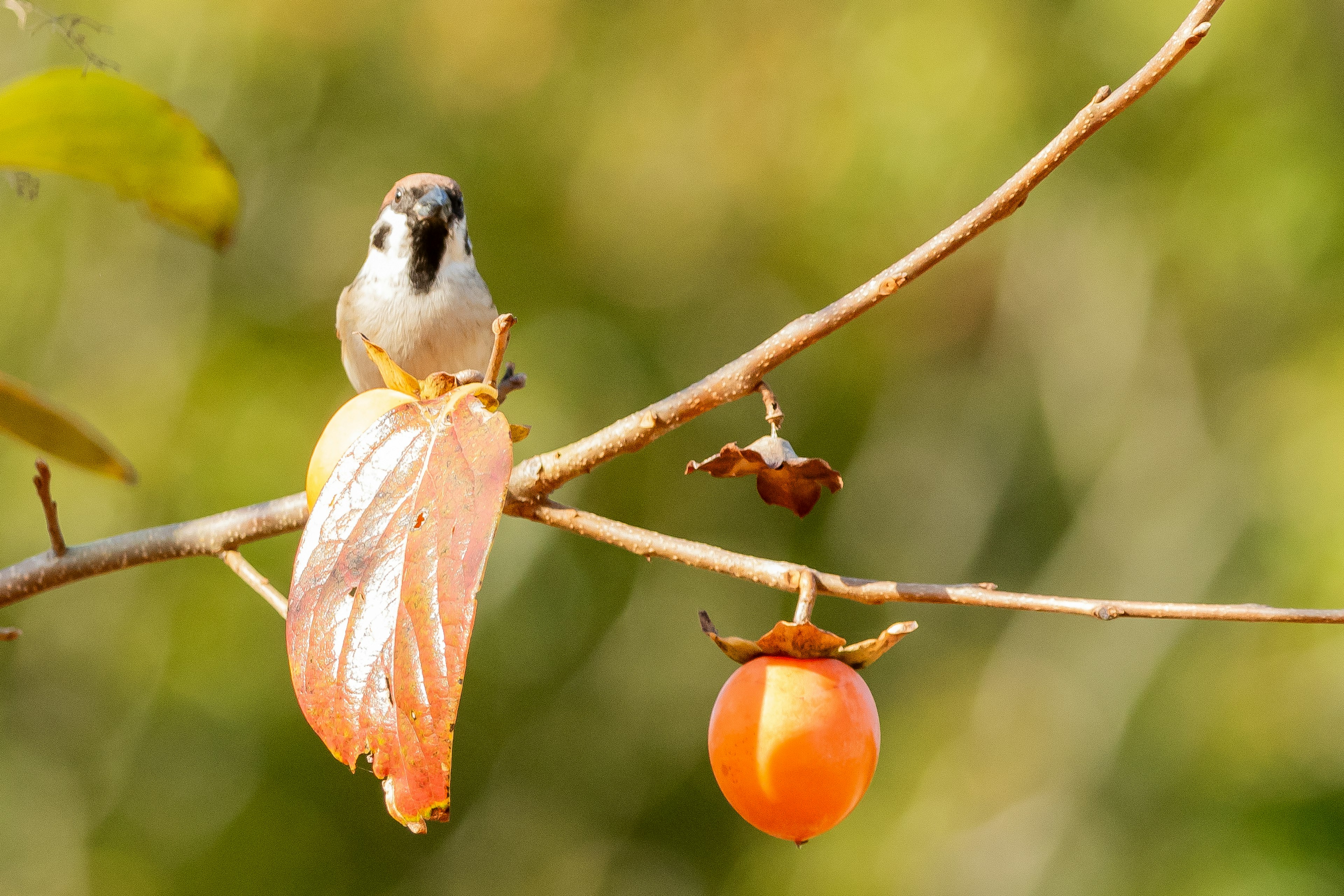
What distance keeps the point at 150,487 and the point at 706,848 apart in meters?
3.28

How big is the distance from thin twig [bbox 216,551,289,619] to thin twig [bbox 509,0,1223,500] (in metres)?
0.29

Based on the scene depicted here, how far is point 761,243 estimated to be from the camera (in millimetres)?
5555

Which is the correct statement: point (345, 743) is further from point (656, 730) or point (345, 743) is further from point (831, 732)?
point (656, 730)

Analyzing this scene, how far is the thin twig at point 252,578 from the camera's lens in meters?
1.12

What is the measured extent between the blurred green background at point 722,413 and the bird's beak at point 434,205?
102 inches

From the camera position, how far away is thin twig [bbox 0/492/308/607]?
123cm

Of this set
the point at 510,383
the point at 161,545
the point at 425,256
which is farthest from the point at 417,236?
the point at 161,545

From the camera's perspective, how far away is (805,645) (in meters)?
0.98

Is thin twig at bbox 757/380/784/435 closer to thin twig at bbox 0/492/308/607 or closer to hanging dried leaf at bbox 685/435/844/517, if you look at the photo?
hanging dried leaf at bbox 685/435/844/517

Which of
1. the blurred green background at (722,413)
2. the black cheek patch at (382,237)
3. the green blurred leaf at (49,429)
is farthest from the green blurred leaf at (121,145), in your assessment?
the blurred green background at (722,413)

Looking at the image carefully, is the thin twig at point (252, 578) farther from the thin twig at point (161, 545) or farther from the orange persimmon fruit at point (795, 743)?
the orange persimmon fruit at point (795, 743)

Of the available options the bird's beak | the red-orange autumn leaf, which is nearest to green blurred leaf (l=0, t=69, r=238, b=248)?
the red-orange autumn leaf

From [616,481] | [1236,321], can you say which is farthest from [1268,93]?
[616,481]

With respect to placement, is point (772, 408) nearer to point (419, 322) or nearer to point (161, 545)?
point (161, 545)
